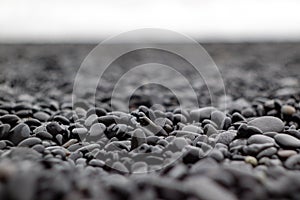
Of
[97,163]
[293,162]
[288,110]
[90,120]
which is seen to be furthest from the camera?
[288,110]

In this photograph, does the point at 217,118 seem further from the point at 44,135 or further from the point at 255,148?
the point at 44,135

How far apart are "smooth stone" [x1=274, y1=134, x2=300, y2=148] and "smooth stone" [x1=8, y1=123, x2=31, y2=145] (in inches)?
67.0

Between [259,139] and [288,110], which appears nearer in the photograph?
[259,139]

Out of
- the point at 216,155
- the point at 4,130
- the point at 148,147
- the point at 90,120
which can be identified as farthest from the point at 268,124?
the point at 4,130

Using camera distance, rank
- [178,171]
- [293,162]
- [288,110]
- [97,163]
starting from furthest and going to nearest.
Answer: [288,110], [97,163], [293,162], [178,171]

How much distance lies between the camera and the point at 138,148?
235 centimetres

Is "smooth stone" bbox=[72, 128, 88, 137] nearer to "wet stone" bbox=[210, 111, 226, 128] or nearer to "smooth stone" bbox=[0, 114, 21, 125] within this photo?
"smooth stone" bbox=[0, 114, 21, 125]

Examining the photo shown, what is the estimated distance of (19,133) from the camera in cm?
256

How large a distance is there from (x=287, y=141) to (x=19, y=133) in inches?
71.3

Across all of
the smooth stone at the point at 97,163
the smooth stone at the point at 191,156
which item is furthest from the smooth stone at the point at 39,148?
the smooth stone at the point at 191,156

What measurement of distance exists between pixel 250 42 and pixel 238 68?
4.16 meters

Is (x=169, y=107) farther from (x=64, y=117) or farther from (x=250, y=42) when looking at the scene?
(x=250, y=42)

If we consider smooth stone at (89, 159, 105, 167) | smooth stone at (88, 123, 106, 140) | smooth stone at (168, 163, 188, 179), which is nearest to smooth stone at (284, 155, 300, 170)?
smooth stone at (168, 163, 188, 179)

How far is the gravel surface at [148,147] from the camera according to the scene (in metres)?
1.61
